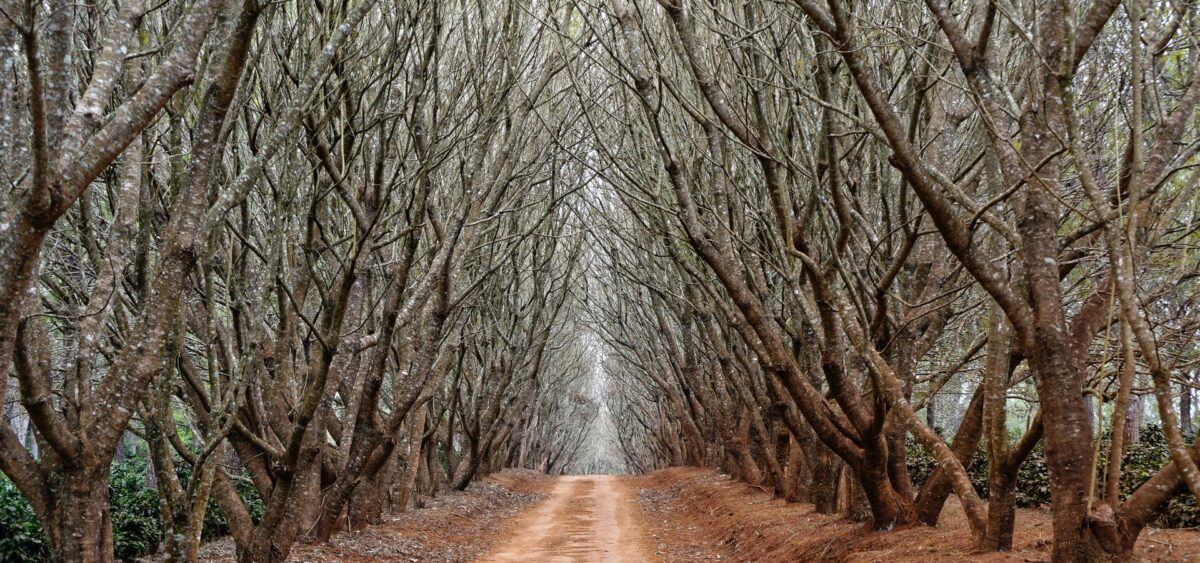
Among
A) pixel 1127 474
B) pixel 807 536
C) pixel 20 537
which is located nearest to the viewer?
pixel 20 537

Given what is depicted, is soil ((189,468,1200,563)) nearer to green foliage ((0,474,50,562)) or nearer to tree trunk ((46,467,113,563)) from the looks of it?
green foliage ((0,474,50,562))

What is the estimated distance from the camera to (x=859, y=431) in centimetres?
739

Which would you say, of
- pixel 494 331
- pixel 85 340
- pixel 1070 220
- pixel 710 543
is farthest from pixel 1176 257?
pixel 494 331

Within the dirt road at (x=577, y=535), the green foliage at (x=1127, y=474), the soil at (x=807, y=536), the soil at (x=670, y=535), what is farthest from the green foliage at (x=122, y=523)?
the green foliage at (x=1127, y=474)

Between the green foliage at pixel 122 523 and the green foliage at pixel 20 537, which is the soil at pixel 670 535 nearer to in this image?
the green foliage at pixel 122 523

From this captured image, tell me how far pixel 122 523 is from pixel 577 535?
6.95 meters

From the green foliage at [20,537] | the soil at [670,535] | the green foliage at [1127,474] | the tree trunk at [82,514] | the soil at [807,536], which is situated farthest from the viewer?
the green foliage at [20,537]

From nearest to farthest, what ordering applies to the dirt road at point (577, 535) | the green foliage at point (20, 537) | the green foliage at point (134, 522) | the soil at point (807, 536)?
1. the soil at point (807, 536)
2. the green foliage at point (20, 537)
3. the green foliage at point (134, 522)
4. the dirt road at point (577, 535)

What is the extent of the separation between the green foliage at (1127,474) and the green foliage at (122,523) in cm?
958

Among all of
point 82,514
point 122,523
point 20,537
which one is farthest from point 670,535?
point 82,514

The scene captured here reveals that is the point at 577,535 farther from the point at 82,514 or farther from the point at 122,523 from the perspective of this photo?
the point at 82,514

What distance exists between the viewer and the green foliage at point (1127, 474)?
7.79 metres

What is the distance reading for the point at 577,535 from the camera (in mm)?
13992

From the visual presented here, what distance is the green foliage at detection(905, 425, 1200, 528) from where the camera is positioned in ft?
25.6
